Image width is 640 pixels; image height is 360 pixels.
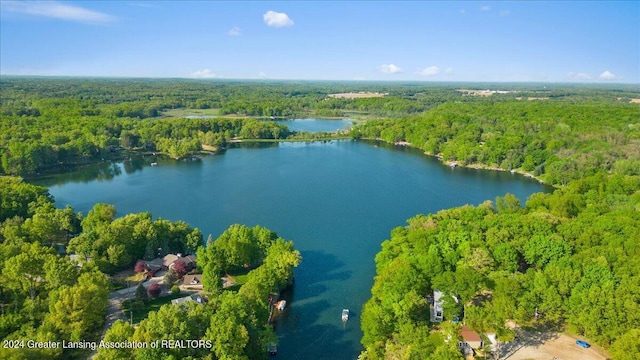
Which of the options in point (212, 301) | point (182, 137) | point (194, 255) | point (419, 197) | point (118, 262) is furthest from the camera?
point (182, 137)

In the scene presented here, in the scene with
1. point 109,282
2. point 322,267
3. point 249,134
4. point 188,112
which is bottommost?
point 322,267

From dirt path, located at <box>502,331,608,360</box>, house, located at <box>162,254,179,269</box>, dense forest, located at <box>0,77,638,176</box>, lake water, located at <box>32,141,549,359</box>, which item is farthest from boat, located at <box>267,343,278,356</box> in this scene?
dense forest, located at <box>0,77,638,176</box>

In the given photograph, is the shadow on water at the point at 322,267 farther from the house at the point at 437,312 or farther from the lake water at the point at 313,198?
the house at the point at 437,312

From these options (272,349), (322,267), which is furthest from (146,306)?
(322,267)

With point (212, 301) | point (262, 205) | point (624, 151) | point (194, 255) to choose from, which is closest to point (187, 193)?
point (262, 205)

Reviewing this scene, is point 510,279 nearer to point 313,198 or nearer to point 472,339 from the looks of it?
point 472,339

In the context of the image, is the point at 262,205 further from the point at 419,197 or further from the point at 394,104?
the point at 394,104

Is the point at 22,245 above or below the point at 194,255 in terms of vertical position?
above
